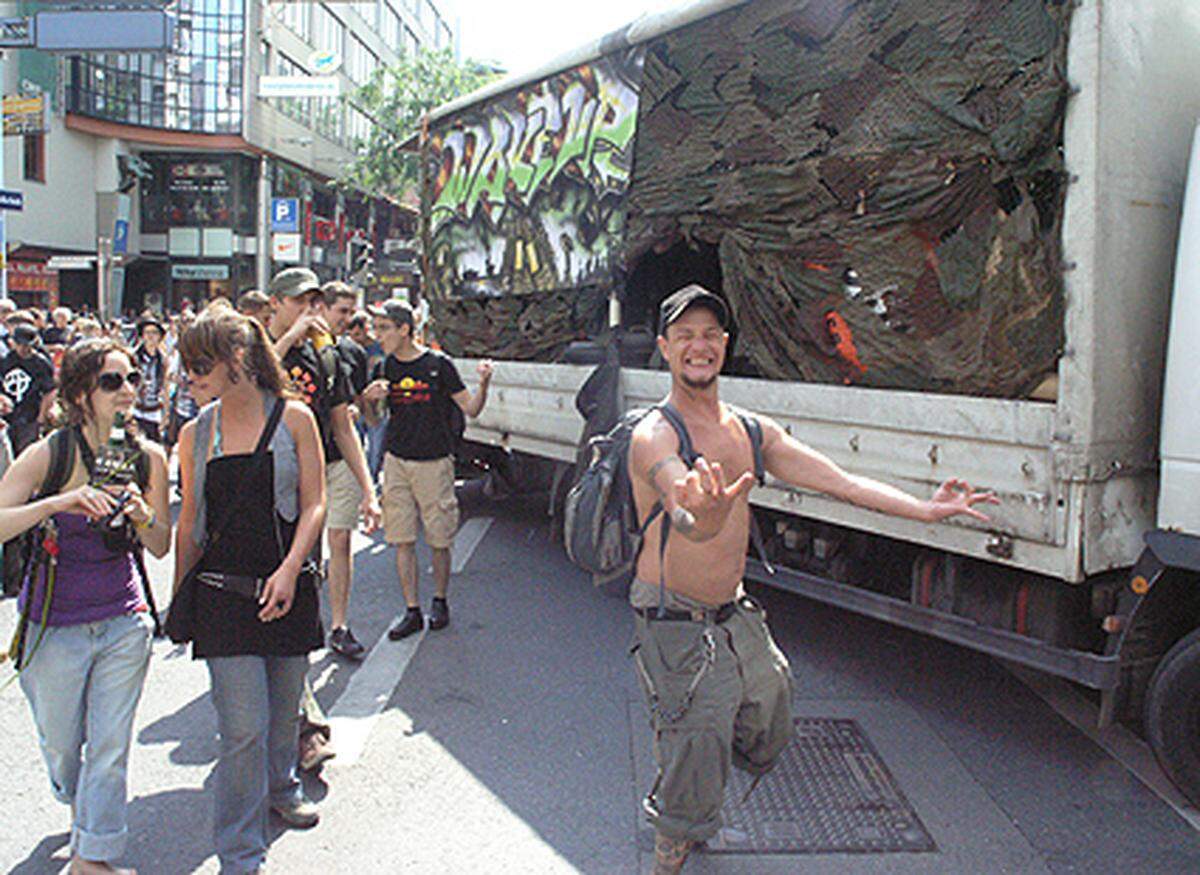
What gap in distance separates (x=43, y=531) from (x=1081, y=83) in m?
3.96

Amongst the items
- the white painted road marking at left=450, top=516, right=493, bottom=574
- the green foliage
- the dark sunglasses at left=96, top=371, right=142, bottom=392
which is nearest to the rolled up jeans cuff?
the dark sunglasses at left=96, top=371, right=142, bottom=392

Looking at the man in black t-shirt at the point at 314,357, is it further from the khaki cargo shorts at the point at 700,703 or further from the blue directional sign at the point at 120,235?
the blue directional sign at the point at 120,235

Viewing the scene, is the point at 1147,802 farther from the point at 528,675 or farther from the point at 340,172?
the point at 340,172

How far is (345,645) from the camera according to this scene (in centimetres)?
564

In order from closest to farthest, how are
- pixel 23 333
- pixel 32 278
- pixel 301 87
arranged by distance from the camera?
1. pixel 23 333
2. pixel 301 87
3. pixel 32 278

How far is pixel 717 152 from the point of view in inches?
228

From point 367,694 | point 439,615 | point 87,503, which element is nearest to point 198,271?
point 439,615

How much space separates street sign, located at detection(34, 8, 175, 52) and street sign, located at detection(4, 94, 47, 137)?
19.6 feet

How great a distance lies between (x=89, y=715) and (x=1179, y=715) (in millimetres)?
3778

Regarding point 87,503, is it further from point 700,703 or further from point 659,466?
point 700,703

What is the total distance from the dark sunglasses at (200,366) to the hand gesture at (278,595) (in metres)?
0.66

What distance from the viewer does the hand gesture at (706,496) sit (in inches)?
100

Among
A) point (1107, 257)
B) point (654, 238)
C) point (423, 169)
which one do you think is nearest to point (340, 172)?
point (423, 169)

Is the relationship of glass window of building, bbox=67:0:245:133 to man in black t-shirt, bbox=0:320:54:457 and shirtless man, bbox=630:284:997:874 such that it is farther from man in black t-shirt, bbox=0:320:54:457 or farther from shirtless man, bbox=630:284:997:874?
shirtless man, bbox=630:284:997:874
